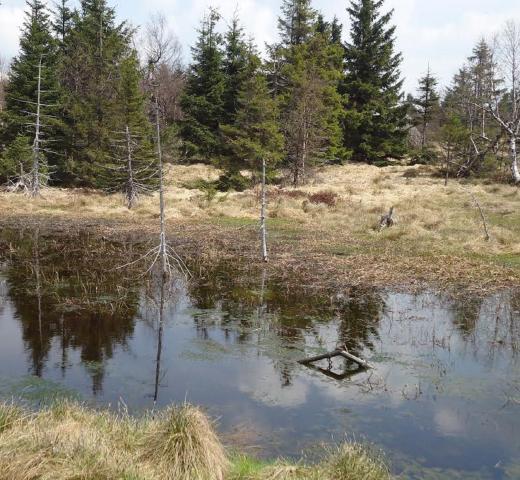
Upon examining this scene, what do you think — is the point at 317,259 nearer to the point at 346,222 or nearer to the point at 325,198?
the point at 346,222

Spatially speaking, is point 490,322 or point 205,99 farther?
point 205,99

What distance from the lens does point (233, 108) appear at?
163ft

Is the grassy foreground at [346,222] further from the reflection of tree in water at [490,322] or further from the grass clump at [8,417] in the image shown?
the grass clump at [8,417]

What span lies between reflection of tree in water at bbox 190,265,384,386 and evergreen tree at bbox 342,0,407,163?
34.9 metres

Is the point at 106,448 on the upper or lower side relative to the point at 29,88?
lower

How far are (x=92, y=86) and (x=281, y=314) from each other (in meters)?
33.4

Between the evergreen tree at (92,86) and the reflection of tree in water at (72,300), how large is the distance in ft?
56.9

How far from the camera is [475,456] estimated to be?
25.4 feet

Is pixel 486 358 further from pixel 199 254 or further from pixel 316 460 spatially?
pixel 199 254

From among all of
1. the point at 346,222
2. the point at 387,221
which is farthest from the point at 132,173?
the point at 387,221

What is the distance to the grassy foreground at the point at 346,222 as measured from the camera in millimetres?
19000

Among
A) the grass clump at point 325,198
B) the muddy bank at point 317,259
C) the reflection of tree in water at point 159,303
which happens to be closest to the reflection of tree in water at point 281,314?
the reflection of tree in water at point 159,303

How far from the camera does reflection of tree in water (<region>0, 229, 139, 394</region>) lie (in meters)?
11.7

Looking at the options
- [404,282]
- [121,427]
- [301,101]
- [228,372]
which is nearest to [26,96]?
[301,101]
